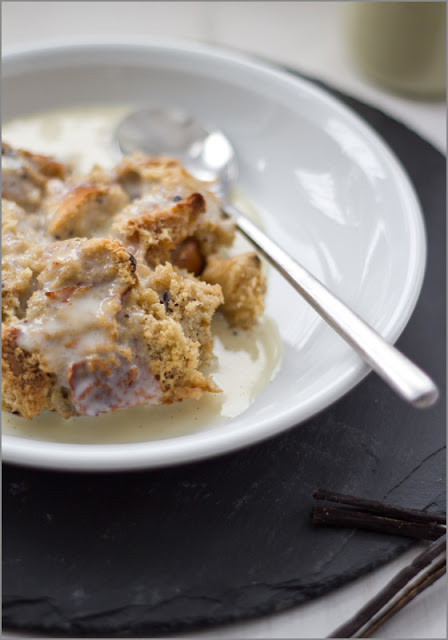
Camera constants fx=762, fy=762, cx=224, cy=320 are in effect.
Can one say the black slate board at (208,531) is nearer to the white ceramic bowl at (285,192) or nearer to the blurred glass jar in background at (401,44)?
the white ceramic bowl at (285,192)

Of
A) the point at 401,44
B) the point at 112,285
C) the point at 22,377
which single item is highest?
the point at 401,44

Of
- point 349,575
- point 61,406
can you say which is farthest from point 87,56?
point 349,575

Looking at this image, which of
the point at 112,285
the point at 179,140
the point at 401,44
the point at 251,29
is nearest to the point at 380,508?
the point at 112,285

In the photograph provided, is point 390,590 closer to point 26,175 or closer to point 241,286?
point 241,286

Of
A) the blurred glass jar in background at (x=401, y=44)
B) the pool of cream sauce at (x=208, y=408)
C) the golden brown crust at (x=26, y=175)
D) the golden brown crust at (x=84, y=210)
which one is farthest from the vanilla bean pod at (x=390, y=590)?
the blurred glass jar in background at (x=401, y=44)

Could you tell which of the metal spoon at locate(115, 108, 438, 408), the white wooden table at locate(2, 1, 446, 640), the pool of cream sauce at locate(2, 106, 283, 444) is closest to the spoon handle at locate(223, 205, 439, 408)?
the metal spoon at locate(115, 108, 438, 408)

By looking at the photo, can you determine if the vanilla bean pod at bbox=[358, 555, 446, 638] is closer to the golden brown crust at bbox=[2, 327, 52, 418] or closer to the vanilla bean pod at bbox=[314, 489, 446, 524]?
the vanilla bean pod at bbox=[314, 489, 446, 524]
